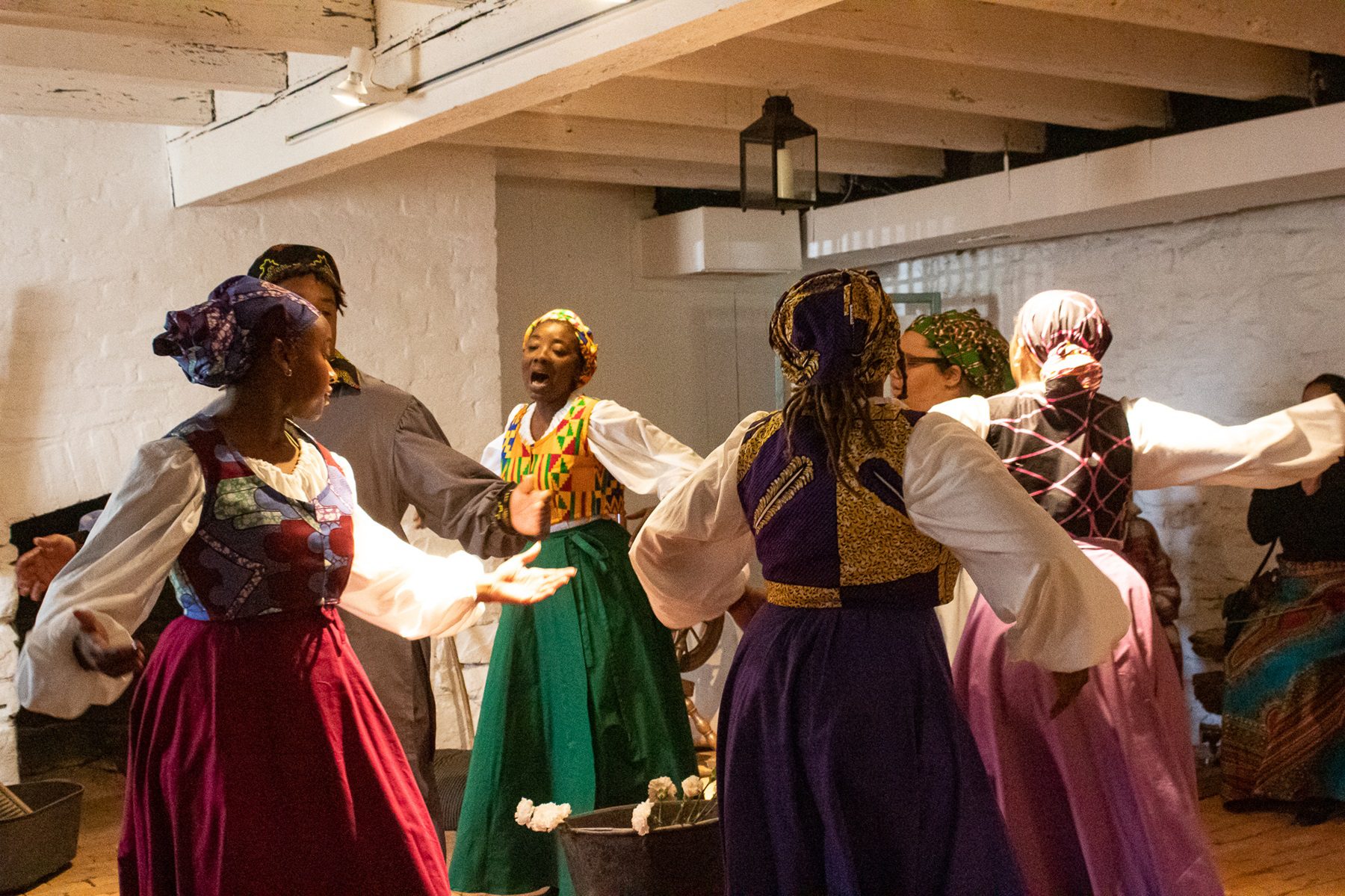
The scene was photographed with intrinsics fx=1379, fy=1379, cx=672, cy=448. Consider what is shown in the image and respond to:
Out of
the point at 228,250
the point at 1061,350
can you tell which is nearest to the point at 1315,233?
the point at 1061,350

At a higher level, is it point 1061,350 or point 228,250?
point 228,250

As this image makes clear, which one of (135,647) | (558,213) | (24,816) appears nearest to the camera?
(135,647)

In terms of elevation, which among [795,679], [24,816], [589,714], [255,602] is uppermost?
[255,602]

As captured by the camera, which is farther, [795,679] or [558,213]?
[558,213]

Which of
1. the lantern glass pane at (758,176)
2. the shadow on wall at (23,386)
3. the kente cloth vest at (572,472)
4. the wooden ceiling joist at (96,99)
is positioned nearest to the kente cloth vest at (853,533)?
the kente cloth vest at (572,472)

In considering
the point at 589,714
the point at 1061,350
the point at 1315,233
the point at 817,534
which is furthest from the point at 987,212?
the point at 817,534

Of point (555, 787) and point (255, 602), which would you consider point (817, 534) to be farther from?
point (555, 787)

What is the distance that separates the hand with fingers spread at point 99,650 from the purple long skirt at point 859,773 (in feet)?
3.28

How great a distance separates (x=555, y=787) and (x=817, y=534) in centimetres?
154

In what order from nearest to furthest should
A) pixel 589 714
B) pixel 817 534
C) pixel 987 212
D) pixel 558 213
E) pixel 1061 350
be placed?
pixel 817 534, pixel 1061 350, pixel 589 714, pixel 987 212, pixel 558 213

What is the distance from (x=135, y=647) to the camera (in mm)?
2027

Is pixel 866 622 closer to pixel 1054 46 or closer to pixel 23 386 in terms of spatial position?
pixel 1054 46

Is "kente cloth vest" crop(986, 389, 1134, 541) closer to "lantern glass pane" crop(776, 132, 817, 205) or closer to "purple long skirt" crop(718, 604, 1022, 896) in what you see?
"purple long skirt" crop(718, 604, 1022, 896)

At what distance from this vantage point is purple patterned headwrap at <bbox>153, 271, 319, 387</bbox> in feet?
7.36
